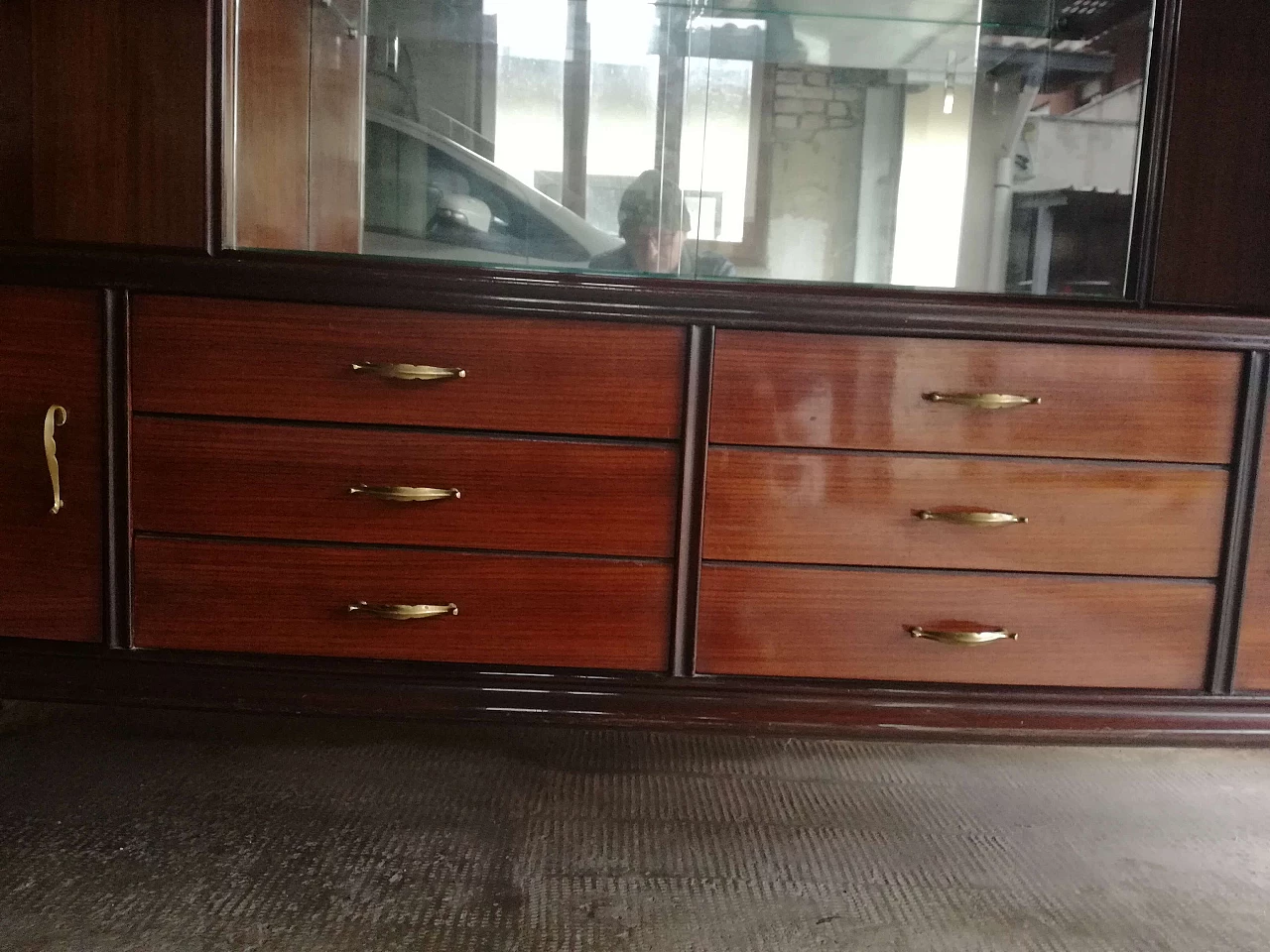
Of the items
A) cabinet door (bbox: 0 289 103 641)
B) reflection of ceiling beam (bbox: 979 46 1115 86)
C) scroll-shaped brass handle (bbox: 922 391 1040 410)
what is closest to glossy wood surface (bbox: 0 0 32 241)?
cabinet door (bbox: 0 289 103 641)

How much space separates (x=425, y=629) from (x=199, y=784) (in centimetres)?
41

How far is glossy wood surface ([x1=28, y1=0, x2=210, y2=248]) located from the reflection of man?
60 centimetres

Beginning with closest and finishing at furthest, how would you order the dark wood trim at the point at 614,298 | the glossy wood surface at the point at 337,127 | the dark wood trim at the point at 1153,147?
the dark wood trim at the point at 614,298
the dark wood trim at the point at 1153,147
the glossy wood surface at the point at 337,127

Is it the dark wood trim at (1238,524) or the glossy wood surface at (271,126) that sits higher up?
the glossy wood surface at (271,126)

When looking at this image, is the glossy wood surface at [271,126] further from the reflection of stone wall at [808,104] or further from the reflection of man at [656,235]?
the reflection of stone wall at [808,104]

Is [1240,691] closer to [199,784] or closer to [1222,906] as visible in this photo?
[1222,906]

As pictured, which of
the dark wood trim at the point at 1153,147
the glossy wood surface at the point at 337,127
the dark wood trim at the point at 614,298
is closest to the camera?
the dark wood trim at the point at 614,298

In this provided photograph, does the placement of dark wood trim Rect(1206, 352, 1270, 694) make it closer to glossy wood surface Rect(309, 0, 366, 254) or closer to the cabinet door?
glossy wood surface Rect(309, 0, 366, 254)

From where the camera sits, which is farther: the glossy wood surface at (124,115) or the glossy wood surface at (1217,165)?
the glossy wood surface at (1217,165)

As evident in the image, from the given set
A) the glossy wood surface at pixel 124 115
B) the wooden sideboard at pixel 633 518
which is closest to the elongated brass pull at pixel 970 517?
the wooden sideboard at pixel 633 518

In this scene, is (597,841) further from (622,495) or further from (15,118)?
(15,118)

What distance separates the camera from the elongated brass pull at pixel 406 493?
129 centimetres

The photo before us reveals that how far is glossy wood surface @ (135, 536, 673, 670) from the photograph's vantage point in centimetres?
132

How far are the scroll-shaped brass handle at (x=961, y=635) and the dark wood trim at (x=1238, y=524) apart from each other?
28cm
